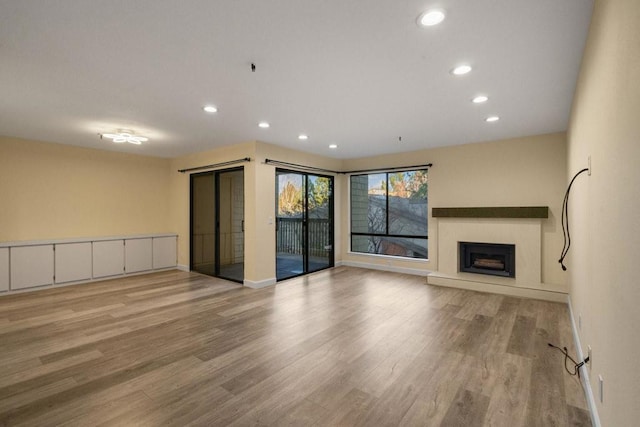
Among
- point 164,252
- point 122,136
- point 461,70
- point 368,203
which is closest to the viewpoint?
point 461,70

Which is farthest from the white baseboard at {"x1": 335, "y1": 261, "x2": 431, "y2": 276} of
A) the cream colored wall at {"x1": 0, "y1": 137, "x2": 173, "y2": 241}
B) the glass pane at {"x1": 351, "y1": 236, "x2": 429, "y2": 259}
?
the cream colored wall at {"x1": 0, "y1": 137, "x2": 173, "y2": 241}

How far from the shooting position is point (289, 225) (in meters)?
6.02

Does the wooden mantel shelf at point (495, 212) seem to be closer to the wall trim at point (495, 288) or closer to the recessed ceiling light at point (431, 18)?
the wall trim at point (495, 288)

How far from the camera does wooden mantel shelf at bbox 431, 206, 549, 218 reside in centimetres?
Result: 467

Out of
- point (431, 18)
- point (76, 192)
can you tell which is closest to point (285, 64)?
point (431, 18)

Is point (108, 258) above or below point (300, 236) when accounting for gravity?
below

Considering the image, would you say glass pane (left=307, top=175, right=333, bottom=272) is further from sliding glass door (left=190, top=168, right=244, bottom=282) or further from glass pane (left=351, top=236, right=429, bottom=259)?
sliding glass door (left=190, top=168, right=244, bottom=282)

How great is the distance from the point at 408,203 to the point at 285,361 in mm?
4724

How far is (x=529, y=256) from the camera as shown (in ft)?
15.6

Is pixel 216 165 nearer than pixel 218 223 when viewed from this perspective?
Yes

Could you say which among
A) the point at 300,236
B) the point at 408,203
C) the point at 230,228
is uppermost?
the point at 408,203

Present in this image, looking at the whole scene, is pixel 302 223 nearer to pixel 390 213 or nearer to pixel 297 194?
pixel 297 194

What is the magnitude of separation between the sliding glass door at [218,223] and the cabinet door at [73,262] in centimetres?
182

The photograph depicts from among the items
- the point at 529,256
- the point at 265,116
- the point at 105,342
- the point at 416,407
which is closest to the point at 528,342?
the point at 416,407
